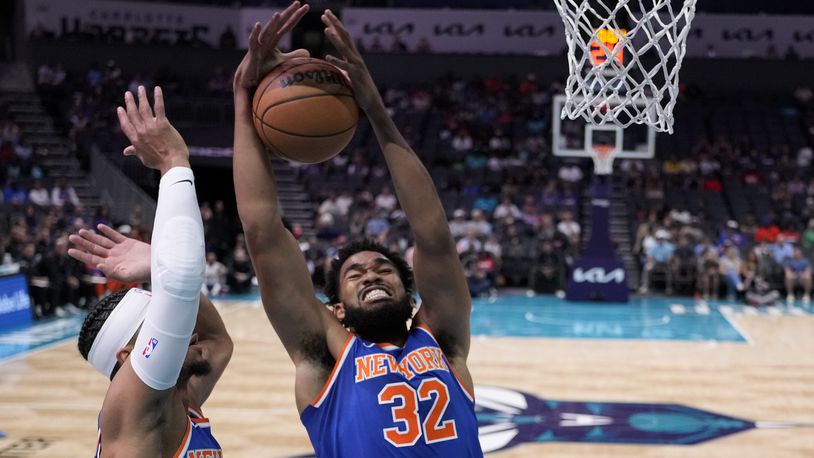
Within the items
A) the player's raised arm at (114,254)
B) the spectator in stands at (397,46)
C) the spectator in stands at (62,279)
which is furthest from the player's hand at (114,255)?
the spectator in stands at (397,46)

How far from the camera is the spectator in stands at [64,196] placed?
1775cm

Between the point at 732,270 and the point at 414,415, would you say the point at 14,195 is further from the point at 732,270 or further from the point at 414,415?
the point at 414,415

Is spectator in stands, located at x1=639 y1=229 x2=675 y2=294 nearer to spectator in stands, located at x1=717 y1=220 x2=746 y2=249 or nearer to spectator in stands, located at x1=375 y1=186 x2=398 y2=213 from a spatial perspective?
spectator in stands, located at x1=717 y1=220 x2=746 y2=249

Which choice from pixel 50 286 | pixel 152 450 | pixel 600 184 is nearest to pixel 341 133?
pixel 152 450

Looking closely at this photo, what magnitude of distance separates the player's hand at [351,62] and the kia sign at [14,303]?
10.0 meters

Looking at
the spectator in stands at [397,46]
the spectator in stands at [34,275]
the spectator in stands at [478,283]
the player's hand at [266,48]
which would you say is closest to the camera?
the player's hand at [266,48]

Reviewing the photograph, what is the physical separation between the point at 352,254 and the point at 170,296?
0.84 meters

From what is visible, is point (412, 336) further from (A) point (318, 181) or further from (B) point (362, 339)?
(A) point (318, 181)

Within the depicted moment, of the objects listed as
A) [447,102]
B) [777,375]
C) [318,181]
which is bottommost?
[777,375]

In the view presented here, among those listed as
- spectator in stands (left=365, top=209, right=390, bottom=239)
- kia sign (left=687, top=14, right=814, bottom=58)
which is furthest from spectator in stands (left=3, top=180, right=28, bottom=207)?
kia sign (left=687, top=14, right=814, bottom=58)

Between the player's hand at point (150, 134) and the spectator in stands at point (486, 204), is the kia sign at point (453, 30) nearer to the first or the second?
the spectator in stands at point (486, 204)

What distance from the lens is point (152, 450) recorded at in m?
2.26

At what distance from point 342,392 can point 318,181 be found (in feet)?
59.6

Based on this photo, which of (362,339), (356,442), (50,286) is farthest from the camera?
(50,286)
